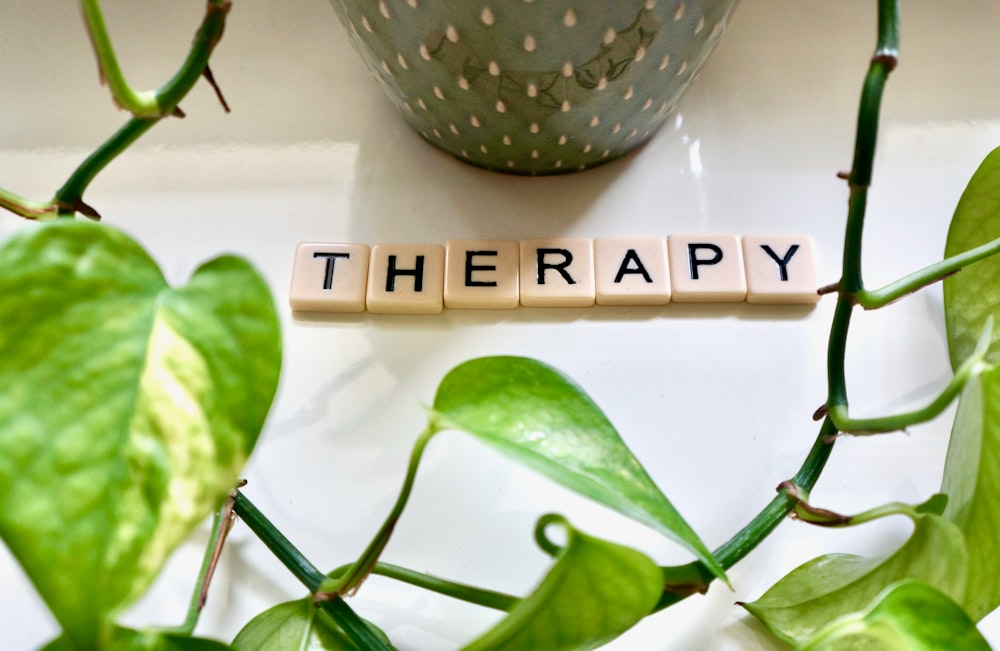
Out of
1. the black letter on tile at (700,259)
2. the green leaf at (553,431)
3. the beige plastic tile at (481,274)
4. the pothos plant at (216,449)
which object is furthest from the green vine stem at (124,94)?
the black letter on tile at (700,259)

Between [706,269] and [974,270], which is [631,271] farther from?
[974,270]

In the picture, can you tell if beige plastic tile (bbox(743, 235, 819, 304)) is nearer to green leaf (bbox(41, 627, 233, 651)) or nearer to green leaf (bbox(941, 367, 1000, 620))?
green leaf (bbox(941, 367, 1000, 620))

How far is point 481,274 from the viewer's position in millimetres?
574

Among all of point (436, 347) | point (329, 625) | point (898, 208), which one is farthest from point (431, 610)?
point (898, 208)

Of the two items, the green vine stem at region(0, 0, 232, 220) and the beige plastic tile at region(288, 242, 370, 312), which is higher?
the beige plastic tile at region(288, 242, 370, 312)

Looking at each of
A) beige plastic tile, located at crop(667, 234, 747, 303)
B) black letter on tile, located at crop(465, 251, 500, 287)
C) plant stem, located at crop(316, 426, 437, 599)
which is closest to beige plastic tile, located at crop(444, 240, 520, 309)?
black letter on tile, located at crop(465, 251, 500, 287)

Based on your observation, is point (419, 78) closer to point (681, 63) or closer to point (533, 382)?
point (681, 63)

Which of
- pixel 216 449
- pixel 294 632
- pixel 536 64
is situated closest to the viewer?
pixel 216 449

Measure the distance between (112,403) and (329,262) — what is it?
A: 0.34 metres

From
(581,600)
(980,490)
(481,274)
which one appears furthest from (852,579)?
(481,274)

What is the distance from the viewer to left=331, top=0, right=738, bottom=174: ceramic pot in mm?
452

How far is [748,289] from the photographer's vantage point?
0.56m

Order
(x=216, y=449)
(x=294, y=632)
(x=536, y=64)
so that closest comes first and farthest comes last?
(x=216, y=449), (x=294, y=632), (x=536, y=64)

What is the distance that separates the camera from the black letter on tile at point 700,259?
1.87 ft
